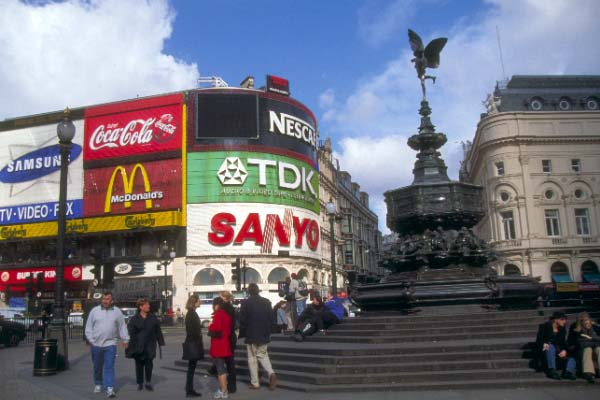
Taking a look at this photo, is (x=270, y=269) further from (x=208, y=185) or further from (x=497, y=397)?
(x=497, y=397)

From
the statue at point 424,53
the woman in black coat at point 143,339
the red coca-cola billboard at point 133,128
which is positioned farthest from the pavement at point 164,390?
the red coca-cola billboard at point 133,128

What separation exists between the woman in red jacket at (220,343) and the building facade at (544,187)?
1662 inches

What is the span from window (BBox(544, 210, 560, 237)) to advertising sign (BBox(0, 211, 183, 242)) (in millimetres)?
32366

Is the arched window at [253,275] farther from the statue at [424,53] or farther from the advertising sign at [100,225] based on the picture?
the statue at [424,53]

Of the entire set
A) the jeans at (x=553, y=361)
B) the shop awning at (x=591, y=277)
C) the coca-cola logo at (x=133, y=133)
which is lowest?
the jeans at (x=553, y=361)

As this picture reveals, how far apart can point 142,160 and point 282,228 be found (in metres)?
14.7

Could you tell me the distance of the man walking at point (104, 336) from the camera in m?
9.76

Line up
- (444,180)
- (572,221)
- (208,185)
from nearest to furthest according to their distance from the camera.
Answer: (444,180) → (572,221) → (208,185)

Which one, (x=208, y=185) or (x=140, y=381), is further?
(x=208, y=185)

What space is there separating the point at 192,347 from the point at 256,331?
3.57 ft

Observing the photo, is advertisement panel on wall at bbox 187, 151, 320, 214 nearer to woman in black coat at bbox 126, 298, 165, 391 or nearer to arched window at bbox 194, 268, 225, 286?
arched window at bbox 194, 268, 225, 286

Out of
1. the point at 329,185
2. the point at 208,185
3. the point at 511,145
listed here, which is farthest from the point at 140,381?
the point at 329,185

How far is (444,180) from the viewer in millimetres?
14016

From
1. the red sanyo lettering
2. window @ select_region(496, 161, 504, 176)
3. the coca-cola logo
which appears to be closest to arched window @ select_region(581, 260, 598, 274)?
window @ select_region(496, 161, 504, 176)
